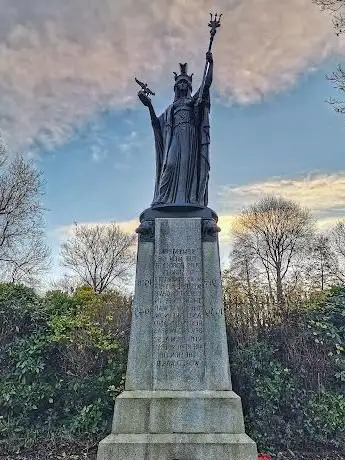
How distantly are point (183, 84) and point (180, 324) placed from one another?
448 cm

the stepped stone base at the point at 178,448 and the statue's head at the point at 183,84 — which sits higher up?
the statue's head at the point at 183,84

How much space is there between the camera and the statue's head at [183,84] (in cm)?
816

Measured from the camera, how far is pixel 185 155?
7.73 m

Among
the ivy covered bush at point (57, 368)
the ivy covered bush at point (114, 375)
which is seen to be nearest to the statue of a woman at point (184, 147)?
the ivy covered bush at point (114, 375)

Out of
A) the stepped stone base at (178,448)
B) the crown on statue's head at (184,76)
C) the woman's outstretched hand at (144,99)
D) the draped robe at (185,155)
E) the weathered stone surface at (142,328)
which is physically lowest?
the stepped stone base at (178,448)

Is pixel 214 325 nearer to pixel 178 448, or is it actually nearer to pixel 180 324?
pixel 180 324

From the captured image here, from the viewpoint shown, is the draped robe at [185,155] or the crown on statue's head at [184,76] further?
the crown on statue's head at [184,76]

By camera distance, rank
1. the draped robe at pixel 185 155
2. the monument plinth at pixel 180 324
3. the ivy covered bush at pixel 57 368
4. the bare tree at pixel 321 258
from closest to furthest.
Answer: the monument plinth at pixel 180 324
the draped robe at pixel 185 155
the ivy covered bush at pixel 57 368
the bare tree at pixel 321 258

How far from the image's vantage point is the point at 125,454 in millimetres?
5422

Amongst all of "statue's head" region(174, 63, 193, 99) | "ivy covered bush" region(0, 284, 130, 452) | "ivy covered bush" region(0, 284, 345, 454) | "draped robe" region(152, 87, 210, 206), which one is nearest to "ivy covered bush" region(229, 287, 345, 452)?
"ivy covered bush" region(0, 284, 345, 454)

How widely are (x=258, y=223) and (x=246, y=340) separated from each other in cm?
2482

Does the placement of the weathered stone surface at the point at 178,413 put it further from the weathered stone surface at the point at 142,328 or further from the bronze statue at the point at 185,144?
the bronze statue at the point at 185,144

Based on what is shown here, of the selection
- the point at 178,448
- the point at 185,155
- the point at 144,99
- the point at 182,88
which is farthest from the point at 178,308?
the point at 182,88

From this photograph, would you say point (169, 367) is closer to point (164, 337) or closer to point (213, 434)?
point (164, 337)
